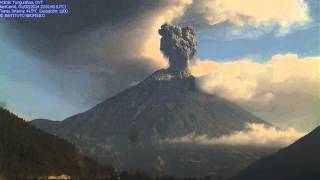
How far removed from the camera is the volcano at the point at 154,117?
3910 inches

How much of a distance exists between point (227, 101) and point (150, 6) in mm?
23072

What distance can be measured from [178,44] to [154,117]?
2471cm

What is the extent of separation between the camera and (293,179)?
106000 mm

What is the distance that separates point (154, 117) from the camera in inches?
5167

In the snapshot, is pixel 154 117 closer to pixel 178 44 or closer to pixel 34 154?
pixel 178 44

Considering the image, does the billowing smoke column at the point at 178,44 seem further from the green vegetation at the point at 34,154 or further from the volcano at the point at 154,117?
the green vegetation at the point at 34,154

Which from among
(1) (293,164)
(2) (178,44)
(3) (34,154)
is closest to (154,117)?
(2) (178,44)

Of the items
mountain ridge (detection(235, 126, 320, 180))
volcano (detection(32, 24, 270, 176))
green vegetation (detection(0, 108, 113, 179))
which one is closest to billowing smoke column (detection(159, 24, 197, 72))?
volcano (detection(32, 24, 270, 176))

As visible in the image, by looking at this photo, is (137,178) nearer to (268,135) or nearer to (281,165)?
(268,135)

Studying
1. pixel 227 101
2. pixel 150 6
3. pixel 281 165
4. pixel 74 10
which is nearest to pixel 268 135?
pixel 227 101

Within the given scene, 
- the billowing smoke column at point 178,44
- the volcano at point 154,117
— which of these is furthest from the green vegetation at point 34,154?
the billowing smoke column at point 178,44

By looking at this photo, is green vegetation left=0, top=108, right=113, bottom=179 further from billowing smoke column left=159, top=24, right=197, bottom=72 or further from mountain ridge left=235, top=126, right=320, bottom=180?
mountain ridge left=235, top=126, right=320, bottom=180

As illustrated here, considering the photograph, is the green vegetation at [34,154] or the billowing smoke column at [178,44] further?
the billowing smoke column at [178,44]

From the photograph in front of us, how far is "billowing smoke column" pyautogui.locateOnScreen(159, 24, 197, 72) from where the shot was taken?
9331cm
